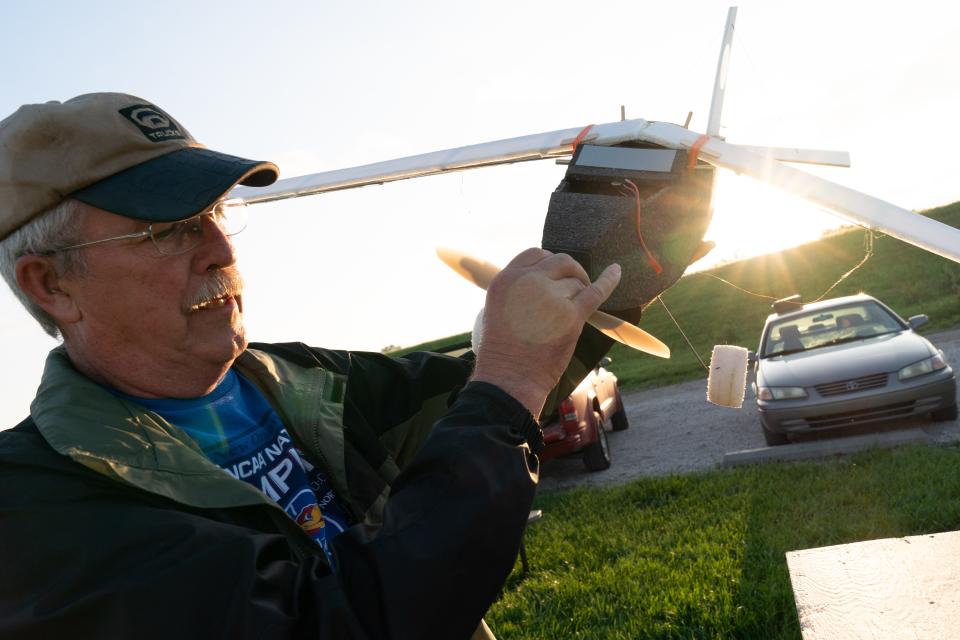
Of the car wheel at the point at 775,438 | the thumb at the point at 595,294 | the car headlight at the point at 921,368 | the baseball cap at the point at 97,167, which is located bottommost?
the car wheel at the point at 775,438

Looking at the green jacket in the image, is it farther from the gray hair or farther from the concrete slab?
the concrete slab

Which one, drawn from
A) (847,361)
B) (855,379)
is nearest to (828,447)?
(855,379)

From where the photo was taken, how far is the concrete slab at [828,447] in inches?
297

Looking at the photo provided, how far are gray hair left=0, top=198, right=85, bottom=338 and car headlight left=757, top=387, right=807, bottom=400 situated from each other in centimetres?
801

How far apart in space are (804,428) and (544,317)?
7.80 m

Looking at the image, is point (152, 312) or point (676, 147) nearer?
point (152, 312)

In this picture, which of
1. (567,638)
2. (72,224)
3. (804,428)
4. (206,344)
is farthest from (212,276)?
(804,428)

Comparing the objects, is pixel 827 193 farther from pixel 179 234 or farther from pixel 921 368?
pixel 921 368

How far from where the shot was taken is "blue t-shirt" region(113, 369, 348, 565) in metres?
1.85

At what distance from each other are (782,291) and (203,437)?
23012mm

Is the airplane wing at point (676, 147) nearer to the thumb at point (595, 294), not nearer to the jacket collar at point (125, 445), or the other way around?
the thumb at point (595, 294)

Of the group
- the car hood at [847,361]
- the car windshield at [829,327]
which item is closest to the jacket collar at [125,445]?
the car hood at [847,361]

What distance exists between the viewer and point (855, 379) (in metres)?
8.23

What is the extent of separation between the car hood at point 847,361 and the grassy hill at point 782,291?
24.2 ft
